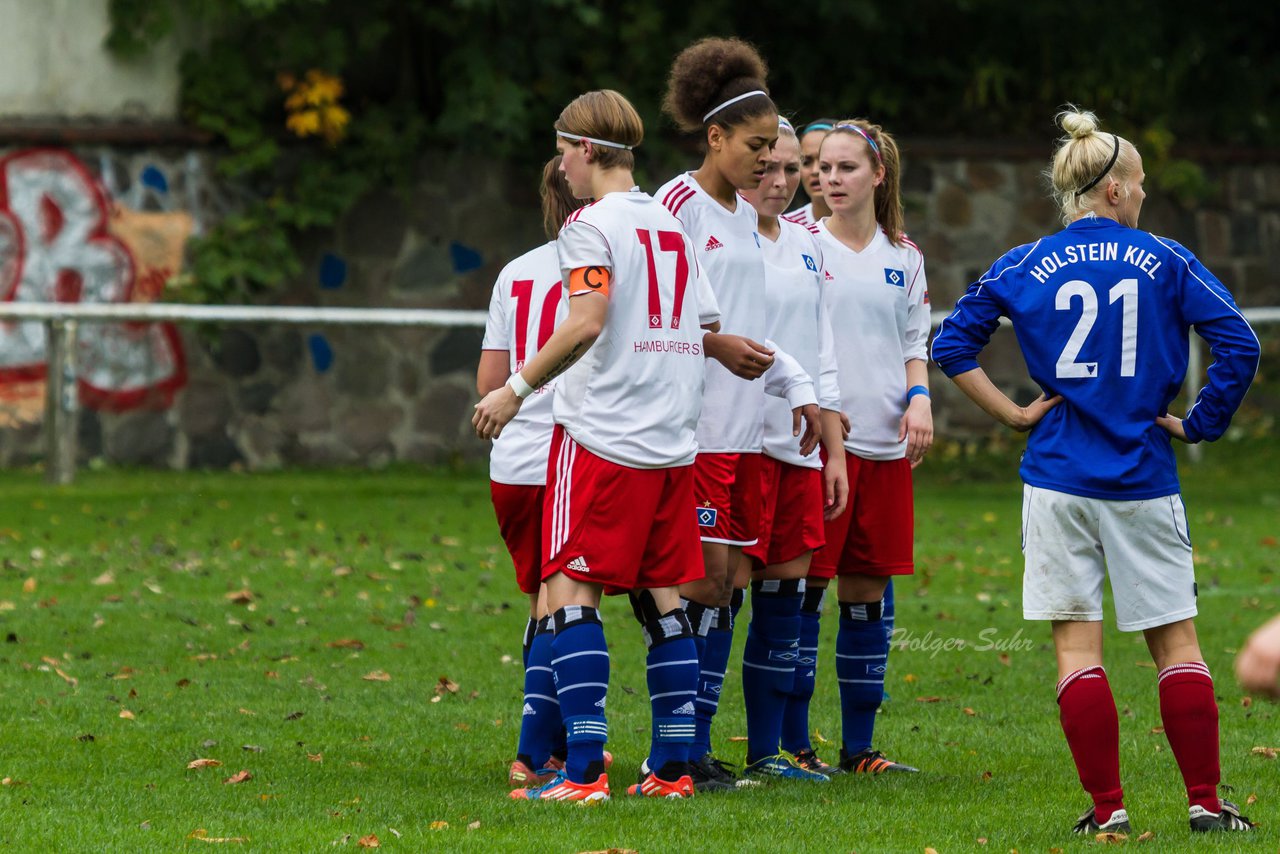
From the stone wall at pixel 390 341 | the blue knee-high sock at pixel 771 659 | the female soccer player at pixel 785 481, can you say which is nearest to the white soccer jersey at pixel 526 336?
the female soccer player at pixel 785 481

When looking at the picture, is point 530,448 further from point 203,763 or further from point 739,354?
point 203,763

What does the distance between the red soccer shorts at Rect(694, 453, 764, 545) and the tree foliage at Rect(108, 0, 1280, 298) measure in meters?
11.9

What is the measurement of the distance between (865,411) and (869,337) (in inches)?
10.4

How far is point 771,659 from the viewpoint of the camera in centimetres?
630

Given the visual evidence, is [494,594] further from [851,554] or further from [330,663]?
[851,554]

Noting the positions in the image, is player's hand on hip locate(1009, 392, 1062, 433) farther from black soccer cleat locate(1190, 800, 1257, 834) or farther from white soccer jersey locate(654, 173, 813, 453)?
black soccer cleat locate(1190, 800, 1257, 834)

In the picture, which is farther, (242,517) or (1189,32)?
(1189,32)

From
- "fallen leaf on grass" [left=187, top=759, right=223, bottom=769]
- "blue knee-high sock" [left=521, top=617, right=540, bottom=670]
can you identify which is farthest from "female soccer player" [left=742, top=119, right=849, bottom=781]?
"fallen leaf on grass" [left=187, top=759, right=223, bottom=769]

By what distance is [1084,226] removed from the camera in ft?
17.5

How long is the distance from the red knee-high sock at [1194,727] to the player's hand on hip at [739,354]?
1495mm

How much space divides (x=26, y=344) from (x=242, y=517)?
12.9 feet

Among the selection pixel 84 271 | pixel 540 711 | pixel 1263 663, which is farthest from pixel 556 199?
pixel 84 271

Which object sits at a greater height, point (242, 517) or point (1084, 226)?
point (1084, 226)

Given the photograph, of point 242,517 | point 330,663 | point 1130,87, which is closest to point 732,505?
point 330,663
